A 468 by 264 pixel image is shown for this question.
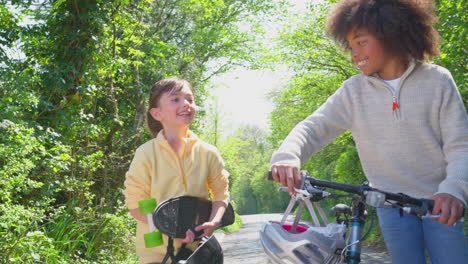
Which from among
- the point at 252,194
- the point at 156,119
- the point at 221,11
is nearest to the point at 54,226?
the point at 156,119

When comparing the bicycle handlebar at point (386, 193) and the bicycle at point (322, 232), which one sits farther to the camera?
the bicycle handlebar at point (386, 193)

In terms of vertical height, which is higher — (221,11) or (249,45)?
(221,11)

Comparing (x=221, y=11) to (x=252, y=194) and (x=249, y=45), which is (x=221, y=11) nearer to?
(x=249, y=45)

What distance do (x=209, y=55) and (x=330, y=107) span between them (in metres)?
21.7

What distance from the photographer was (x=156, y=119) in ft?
11.7

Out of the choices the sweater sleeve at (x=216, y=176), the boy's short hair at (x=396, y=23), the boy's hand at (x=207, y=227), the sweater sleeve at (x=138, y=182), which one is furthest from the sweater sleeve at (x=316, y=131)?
the sweater sleeve at (x=138, y=182)

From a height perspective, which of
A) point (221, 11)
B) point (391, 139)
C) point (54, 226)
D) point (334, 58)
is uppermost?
point (221, 11)

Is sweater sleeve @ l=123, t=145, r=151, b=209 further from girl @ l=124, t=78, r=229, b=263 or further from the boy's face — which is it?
the boy's face

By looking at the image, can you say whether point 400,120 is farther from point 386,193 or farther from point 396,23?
point 386,193

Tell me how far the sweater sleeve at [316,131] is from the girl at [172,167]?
3.36 feet

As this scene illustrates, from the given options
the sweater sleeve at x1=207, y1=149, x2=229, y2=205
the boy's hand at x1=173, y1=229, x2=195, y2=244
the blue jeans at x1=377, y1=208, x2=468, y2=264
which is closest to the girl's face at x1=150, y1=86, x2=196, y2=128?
the sweater sleeve at x1=207, y1=149, x2=229, y2=205

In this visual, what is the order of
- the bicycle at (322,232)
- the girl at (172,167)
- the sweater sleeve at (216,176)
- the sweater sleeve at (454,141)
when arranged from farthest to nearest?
the sweater sleeve at (216,176) < the girl at (172,167) < the sweater sleeve at (454,141) < the bicycle at (322,232)

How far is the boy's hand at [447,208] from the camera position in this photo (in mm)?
1801

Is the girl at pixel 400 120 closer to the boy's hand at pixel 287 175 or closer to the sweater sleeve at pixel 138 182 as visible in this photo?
the boy's hand at pixel 287 175
